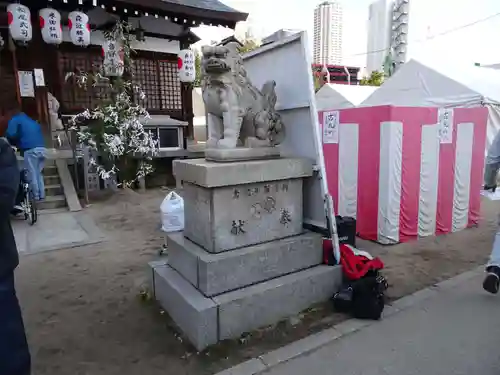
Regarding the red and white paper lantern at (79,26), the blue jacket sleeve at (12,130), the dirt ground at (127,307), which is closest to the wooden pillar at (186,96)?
the red and white paper lantern at (79,26)

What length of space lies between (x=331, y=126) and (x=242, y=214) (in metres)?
3.36

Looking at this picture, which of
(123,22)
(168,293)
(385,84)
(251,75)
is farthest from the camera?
(385,84)

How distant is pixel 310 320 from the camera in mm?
3336

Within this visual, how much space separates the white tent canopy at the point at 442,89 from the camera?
34.5 ft

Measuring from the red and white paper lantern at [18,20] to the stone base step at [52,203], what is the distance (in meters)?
3.77

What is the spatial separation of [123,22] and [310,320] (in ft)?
31.8

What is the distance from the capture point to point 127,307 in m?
3.65

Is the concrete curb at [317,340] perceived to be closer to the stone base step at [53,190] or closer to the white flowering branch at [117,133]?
the white flowering branch at [117,133]

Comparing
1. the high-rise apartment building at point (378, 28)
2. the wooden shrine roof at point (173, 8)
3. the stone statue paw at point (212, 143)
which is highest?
the high-rise apartment building at point (378, 28)

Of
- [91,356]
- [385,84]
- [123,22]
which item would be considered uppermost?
[123,22]

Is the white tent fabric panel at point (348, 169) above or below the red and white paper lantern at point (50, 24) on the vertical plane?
below

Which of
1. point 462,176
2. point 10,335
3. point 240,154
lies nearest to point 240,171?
point 240,154

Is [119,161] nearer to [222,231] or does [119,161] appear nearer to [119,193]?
[119,193]

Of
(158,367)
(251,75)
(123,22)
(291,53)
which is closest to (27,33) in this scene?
(123,22)
